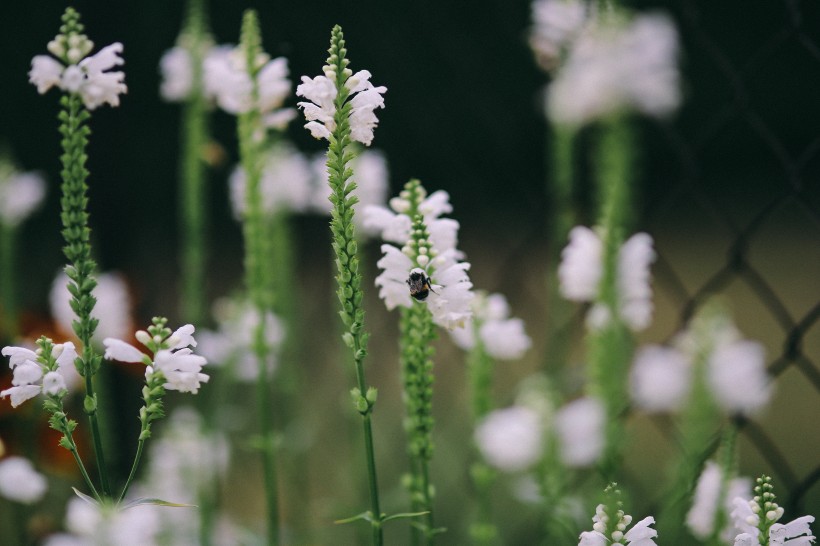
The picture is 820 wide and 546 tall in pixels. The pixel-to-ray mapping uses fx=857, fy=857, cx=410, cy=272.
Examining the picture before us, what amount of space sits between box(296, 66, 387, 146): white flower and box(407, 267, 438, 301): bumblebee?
12cm

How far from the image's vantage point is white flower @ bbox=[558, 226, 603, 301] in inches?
51.9

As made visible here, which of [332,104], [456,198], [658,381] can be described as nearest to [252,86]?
[332,104]

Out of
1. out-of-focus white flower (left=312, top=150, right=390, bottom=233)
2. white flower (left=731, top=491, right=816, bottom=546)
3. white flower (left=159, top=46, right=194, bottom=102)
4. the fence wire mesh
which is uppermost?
the fence wire mesh

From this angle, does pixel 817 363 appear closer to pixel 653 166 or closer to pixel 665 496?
pixel 665 496

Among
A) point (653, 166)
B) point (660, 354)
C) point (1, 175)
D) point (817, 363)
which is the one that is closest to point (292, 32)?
point (1, 175)

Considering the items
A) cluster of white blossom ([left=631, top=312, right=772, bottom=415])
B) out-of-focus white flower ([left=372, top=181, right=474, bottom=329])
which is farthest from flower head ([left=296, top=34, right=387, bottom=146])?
cluster of white blossom ([left=631, top=312, right=772, bottom=415])

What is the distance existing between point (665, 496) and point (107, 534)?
37.3 inches

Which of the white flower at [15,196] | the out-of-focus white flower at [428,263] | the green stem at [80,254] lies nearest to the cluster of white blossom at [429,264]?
the out-of-focus white flower at [428,263]

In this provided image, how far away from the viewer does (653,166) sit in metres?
6.29

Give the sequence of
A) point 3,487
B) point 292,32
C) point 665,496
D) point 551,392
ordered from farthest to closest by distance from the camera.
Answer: point 292,32 → point 551,392 → point 665,496 → point 3,487

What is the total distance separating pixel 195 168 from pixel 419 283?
0.69 m

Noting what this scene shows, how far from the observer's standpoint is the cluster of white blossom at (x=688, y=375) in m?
1.47

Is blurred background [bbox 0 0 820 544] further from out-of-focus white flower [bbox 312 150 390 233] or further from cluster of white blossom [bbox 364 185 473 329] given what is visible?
cluster of white blossom [bbox 364 185 473 329]

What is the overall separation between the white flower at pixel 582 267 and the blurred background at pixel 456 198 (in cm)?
12
